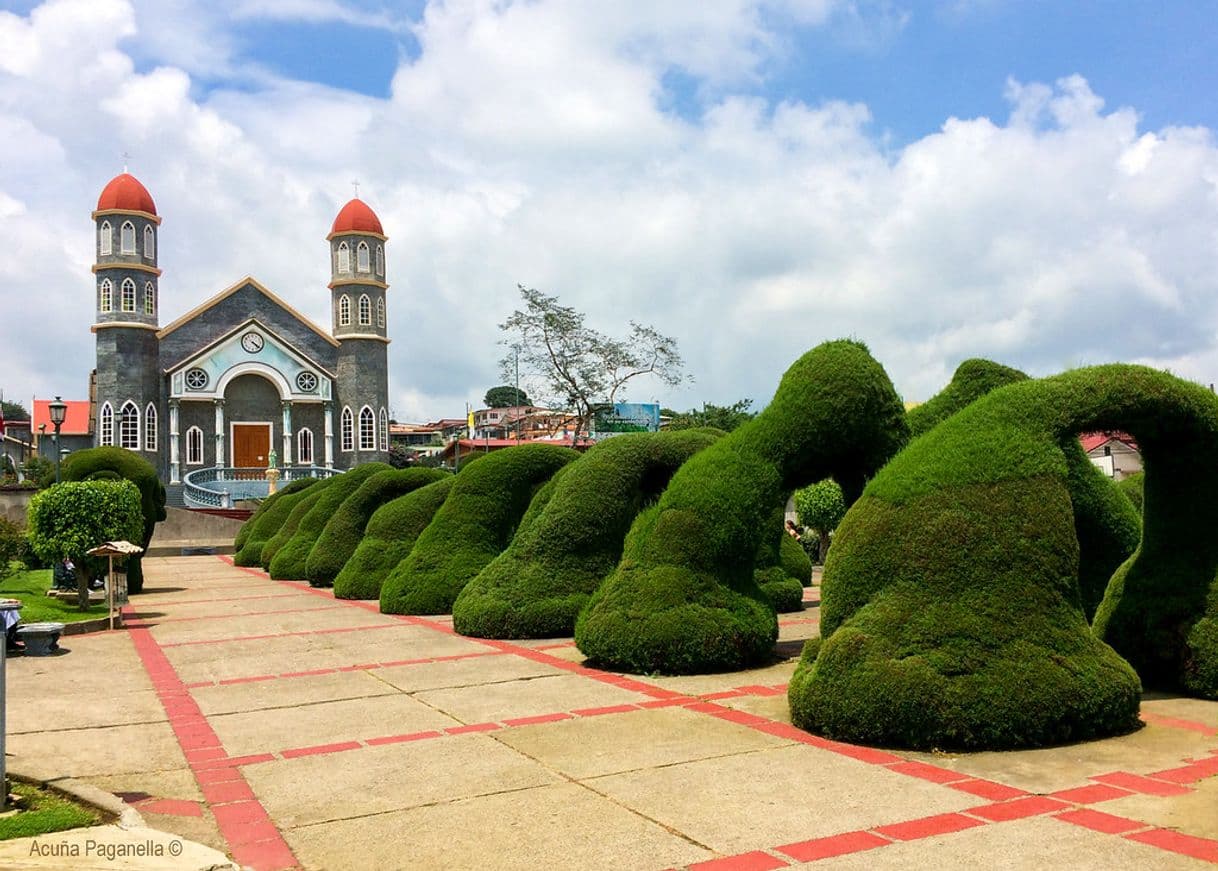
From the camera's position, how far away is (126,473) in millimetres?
21453

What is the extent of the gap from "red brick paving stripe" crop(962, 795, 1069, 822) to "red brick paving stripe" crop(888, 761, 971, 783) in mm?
551

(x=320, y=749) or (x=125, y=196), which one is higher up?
(x=125, y=196)

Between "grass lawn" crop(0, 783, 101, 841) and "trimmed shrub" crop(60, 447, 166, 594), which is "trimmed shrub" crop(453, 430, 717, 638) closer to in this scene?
"grass lawn" crop(0, 783, 101, 841)

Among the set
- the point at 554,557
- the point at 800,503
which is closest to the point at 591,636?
the point at 554,557

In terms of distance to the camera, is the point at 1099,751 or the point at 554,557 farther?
the point at 554,557

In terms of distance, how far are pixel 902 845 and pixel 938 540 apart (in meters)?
2.91

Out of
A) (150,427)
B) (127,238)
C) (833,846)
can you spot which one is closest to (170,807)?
(833,846)

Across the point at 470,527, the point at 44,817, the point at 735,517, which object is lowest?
the point at 44,817

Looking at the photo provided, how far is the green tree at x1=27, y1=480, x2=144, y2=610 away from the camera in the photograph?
1684 centimetres

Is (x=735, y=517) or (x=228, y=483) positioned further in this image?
(x=228, y=483)

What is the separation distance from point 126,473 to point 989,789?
1952 cm

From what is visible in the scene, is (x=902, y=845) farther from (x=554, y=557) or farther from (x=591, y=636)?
(x=554, y=557)

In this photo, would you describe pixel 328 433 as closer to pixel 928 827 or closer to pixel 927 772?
pixel 927 772

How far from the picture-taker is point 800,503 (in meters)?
25.2
